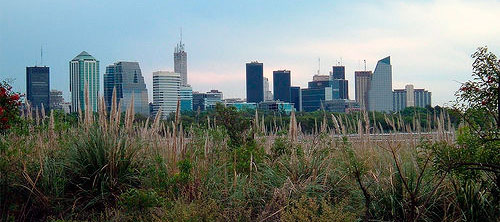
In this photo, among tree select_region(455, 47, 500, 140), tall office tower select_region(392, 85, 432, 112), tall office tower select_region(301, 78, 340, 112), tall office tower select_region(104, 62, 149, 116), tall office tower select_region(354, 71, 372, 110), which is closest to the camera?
tree select_region(455, 47, 500, 140)

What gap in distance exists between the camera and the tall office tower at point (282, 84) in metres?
118

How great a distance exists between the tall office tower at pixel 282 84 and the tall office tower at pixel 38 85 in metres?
80.0

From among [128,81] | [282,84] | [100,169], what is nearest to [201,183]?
[100,169]

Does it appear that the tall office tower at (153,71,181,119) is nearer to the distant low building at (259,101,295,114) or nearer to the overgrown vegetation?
the distant low building at (259,101,295,114)

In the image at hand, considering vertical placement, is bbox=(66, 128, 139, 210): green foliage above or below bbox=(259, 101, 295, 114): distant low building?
below

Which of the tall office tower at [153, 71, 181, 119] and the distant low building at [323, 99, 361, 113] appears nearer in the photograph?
the distant low building at [323, 99, 361, 113]

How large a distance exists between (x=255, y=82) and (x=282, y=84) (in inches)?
283

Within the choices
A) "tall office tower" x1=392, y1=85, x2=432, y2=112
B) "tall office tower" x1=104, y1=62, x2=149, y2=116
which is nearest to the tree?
"tall office tower" x1=104, y1=62, x2=149, y2=116

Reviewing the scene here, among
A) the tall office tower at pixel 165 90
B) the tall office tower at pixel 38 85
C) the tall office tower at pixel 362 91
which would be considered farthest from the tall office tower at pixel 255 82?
the tall office tower at pixel 38 85

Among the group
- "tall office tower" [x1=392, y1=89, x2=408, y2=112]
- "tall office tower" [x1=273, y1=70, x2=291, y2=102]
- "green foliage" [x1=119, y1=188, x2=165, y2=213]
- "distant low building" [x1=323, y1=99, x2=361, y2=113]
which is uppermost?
"tall office tower" [x1=273, y1=70, x2=291, y2=102]

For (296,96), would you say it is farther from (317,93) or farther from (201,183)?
(201,183)

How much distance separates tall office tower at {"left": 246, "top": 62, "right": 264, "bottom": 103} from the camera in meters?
125

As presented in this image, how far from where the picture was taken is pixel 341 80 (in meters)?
121

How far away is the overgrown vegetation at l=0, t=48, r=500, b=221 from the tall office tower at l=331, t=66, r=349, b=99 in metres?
88.7
